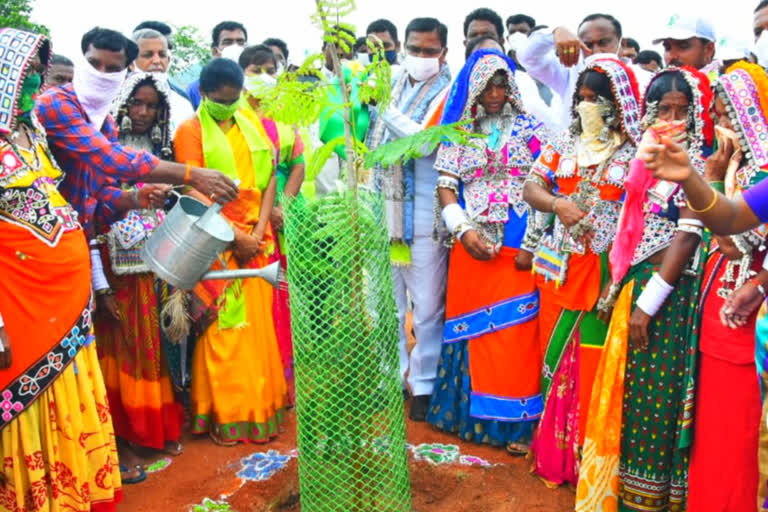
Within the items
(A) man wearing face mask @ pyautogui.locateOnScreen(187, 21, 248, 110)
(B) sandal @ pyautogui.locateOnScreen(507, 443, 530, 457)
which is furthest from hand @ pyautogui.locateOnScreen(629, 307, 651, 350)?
(A) man wearing face mask @ pyautogui.locateOnScreen(187, 21, 248, 110)

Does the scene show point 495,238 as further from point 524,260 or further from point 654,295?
point 654,295

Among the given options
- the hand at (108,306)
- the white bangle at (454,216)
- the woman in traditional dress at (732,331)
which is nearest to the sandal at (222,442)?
the hand at (108,306)

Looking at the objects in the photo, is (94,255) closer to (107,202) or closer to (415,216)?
(107,202)

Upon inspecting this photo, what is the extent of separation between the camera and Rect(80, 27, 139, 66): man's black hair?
12.8 ft

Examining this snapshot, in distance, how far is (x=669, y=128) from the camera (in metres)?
3.04

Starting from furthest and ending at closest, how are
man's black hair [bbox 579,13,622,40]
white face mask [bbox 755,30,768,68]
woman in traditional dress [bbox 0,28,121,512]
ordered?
man's black hair [bbox 579,13,622,40], white face mask [bbox 755,30,768,68], woman in traditional dress [bbox 0,28,121,512]

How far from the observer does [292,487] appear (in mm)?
3602

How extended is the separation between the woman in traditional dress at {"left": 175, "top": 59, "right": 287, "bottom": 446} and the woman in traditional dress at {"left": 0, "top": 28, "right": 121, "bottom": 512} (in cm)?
111

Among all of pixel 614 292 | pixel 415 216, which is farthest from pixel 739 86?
pixel 415 216

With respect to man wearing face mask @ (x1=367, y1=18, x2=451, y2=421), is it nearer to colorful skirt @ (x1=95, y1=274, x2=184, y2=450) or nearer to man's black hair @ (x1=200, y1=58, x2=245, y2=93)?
man's black hair @ (x1=200, y1=58, x2=245, y2=93)

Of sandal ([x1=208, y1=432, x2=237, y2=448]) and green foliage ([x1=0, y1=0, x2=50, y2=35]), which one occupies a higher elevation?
green foliage ([x1=0, y1=0, x2=50, y2=35])

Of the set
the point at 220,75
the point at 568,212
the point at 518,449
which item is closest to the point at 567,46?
the point at 568,212

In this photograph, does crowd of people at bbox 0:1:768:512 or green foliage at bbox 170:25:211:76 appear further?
green foliage at bbox 170:25:211:76

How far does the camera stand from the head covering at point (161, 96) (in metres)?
4.02
